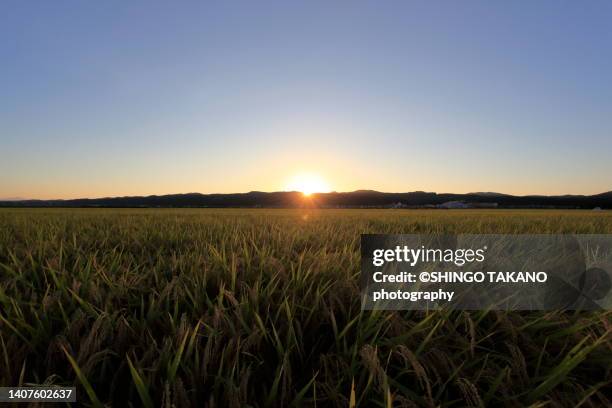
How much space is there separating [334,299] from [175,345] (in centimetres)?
73

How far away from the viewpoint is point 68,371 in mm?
986

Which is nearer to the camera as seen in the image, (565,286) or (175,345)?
(175,345)

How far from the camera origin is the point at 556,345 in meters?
1.22

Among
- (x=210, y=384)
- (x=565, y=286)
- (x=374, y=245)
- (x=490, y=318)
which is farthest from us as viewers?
(x=374, y=245)

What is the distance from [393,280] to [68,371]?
1.48 meters

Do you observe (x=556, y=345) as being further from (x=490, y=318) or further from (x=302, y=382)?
(x=302, y=382)

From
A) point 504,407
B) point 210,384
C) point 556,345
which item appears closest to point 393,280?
point 556,345

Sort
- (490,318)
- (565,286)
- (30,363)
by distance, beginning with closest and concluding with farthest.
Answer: (30,363) < (490,318) < (565,286)

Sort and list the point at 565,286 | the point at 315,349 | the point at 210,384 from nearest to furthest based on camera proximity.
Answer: the point at 210,384
the point at 315,349
the point at 565,286

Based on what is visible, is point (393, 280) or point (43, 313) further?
point (393, 280)

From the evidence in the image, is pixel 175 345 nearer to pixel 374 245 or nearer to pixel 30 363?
pixel 30 363

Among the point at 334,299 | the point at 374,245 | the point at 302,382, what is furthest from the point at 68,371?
the point at 374,245

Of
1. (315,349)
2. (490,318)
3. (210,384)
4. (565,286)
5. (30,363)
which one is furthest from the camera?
(565,286)

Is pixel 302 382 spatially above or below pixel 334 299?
below
